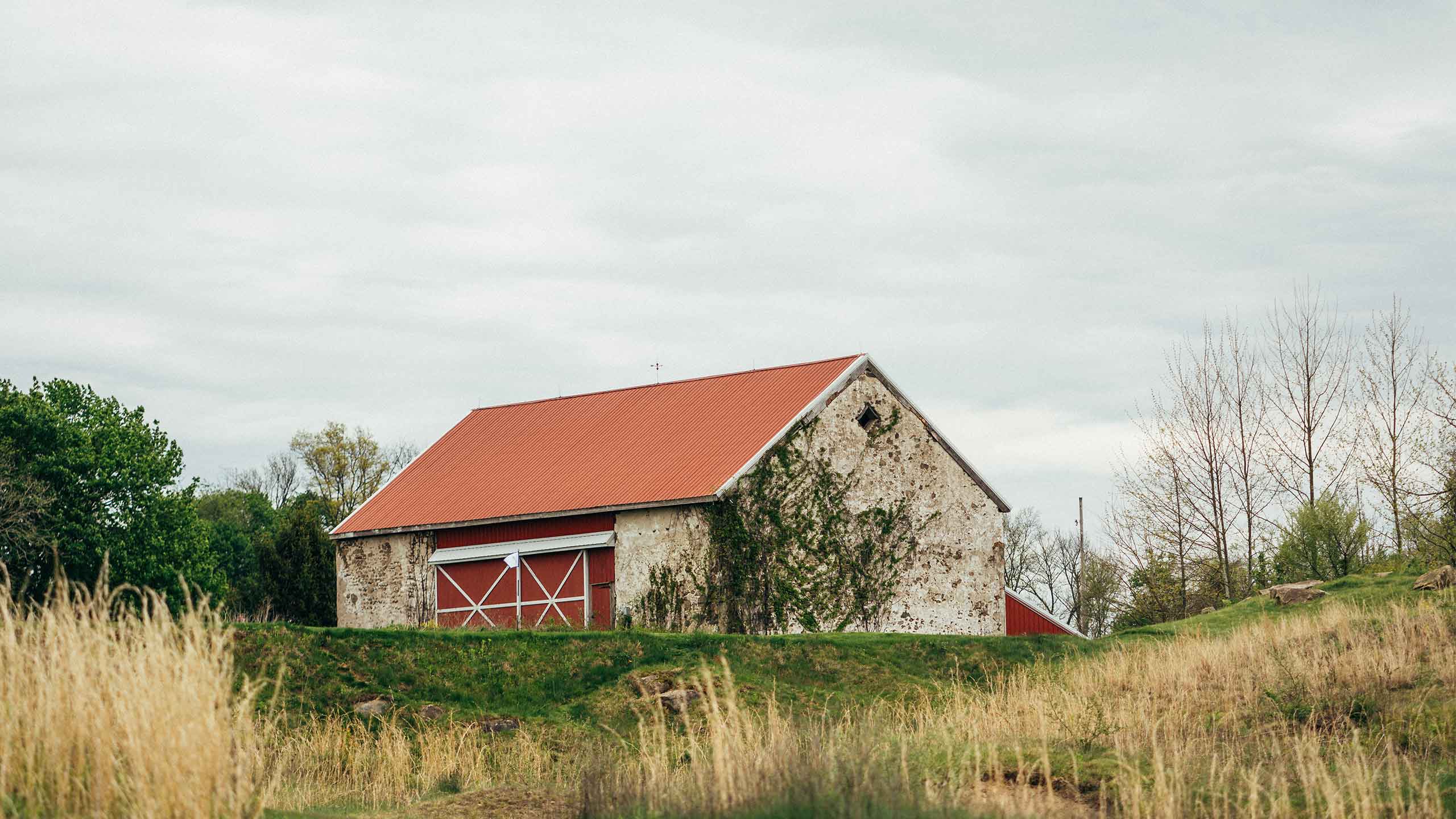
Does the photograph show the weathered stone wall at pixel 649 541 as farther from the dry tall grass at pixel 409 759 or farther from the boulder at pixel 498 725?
the dry tall grass at pixel 409 759

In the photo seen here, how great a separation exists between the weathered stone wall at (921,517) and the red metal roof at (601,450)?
852mm

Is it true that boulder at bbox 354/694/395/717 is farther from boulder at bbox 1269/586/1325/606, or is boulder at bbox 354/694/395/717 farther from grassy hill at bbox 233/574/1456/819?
boulder at bbox 1269/586/1325/606

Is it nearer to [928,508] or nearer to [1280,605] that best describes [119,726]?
[1280,605]

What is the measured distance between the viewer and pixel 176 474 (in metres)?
43.8

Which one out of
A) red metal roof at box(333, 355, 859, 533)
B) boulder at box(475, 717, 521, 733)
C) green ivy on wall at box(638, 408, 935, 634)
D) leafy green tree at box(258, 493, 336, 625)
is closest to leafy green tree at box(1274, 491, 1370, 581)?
green ivy on wall at box(638, 408, 935, 634)

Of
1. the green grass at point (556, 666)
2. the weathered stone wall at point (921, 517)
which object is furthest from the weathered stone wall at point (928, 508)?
the green grass at point (556, 666)

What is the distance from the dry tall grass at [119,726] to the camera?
26.2ft

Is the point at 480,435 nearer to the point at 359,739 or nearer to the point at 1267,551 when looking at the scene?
the point at 359,739

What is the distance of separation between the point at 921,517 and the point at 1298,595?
851 cm

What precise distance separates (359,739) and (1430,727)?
12.2 metres

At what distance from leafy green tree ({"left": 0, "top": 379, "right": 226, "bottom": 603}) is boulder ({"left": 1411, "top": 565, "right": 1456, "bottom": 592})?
33105 mm

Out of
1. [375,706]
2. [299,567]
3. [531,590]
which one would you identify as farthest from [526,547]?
[299,567]

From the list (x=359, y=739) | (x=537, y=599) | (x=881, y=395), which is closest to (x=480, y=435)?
(x=537, y=599)

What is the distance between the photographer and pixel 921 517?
31.6 meters
